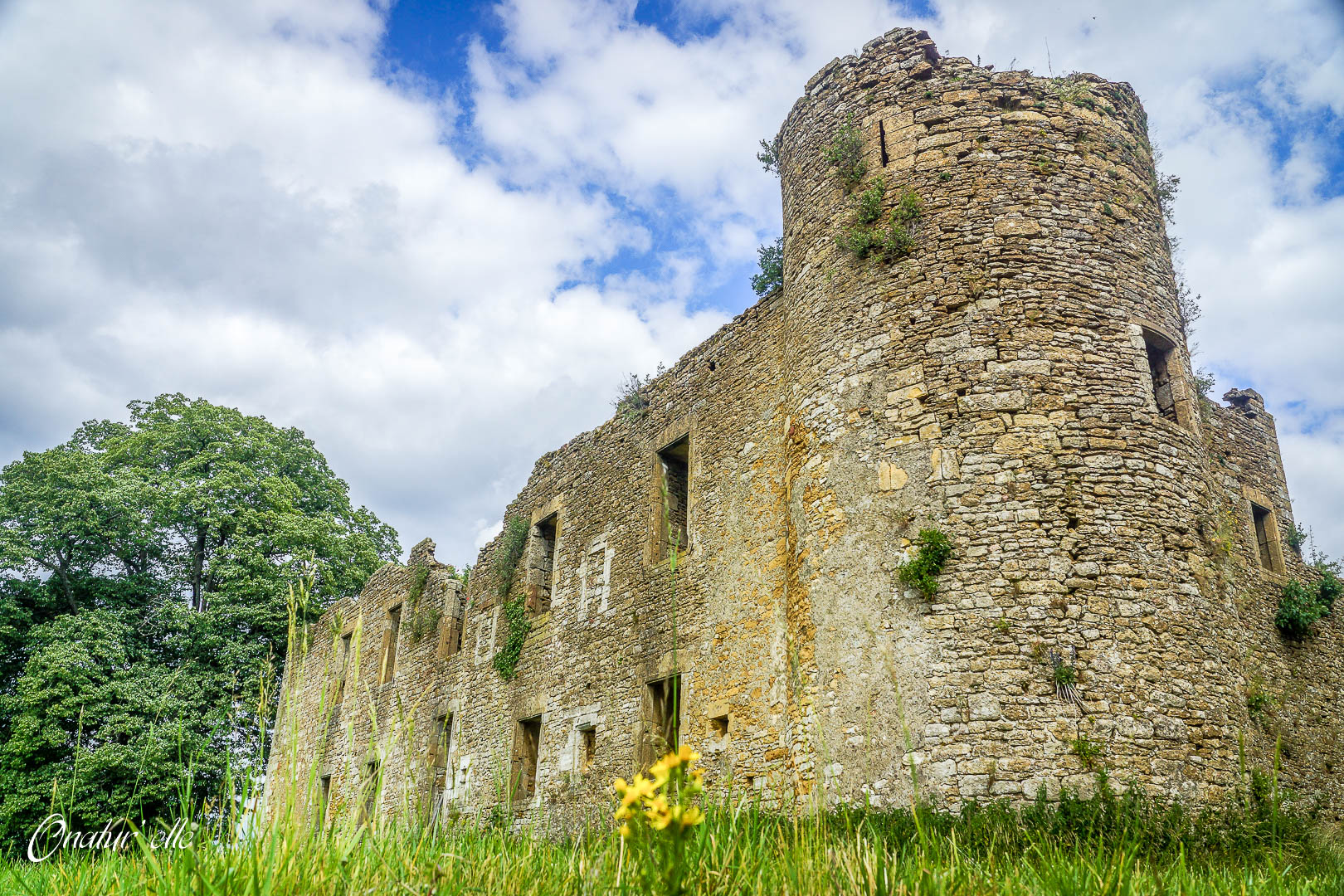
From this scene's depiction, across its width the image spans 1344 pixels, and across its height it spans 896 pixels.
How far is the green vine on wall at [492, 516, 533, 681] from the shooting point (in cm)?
1361

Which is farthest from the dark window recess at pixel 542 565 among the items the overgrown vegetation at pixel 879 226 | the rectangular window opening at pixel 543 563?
the overgrown vegetation at pixel 879 226

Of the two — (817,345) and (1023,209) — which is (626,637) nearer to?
(817,345)

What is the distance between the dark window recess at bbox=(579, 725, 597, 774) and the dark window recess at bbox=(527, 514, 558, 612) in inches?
95.2

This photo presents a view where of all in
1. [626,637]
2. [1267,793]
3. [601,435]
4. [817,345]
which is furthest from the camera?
[601,435]

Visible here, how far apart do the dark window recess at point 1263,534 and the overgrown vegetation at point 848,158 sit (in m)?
6.56

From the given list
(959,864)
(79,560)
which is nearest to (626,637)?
(959,864)

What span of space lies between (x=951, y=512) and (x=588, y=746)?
617cm

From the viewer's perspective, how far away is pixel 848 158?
941 centimetres

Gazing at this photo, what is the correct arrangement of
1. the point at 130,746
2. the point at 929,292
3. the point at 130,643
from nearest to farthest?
the point at 929,292, the point at 130,746, the point at 130,643

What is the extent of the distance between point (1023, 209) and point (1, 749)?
19.4 metres

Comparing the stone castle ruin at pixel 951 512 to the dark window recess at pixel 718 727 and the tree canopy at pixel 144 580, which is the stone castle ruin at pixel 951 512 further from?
the tree canopy at pixel 144 580

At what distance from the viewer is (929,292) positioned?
830cm

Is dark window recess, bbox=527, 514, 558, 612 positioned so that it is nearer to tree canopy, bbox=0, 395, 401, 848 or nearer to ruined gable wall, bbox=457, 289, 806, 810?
ruined gable wall, bbox=457, 289, 806, 810

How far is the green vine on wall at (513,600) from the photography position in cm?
1361
